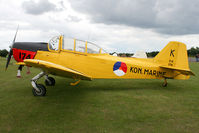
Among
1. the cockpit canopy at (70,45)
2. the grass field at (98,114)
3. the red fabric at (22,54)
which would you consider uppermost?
the cockpit canopy at (70,45)

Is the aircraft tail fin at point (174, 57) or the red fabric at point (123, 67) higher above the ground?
the aircraft tail fin at point (174, 57)

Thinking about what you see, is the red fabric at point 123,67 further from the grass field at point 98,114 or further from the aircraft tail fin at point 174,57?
the aircraft tail fin at point 174,57

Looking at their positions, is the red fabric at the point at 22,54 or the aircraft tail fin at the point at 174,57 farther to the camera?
the aircraft tail fin at the point at 174,57

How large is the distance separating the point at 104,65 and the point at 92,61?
50 centimetres

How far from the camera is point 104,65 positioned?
589 centimetres

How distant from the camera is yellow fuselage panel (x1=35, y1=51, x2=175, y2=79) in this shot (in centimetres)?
543

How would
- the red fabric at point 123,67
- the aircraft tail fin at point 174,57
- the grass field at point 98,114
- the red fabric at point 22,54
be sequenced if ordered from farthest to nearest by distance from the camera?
the aircraft tail fin at point 174,57 < the red fabric at point 123,67 < the red fabric at point 22,54 < the grass field at point 98,114

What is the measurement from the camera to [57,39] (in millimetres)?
5562

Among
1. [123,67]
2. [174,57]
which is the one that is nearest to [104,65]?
[123,67]

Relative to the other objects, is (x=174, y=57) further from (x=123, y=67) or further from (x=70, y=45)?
(x=70, y=45)

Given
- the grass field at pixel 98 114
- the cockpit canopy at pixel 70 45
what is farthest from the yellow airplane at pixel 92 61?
the grass field at pixel 98 114

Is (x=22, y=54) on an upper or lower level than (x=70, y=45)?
lower

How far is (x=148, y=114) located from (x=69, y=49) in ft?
11.4

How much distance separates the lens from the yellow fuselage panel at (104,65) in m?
5.43
